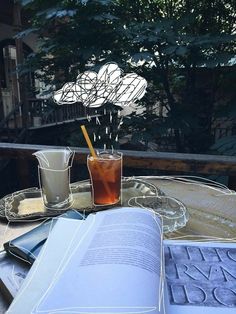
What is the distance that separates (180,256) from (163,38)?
230 centimetres

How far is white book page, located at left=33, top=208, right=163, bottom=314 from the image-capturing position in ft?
1.37

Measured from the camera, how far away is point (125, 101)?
1097 mm

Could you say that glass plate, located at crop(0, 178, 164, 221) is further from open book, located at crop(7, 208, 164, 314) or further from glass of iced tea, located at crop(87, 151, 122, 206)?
open book, located at crop(7, 208, 164, 314)

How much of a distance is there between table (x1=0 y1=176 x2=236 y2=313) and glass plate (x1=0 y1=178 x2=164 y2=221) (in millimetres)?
47

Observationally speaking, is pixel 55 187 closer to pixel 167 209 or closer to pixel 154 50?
pixel 167 209

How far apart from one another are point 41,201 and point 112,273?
24.4 inches

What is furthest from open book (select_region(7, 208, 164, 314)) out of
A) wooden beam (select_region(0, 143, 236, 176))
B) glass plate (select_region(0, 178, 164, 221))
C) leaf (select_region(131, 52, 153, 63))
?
leaf (select_region(131, 52, 153, 63))

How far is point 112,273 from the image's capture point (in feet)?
1.54

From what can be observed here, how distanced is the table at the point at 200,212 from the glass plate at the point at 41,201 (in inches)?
1.8

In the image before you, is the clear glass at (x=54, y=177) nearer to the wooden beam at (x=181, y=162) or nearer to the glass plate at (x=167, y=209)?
the glass plate at (x=167, y=209)

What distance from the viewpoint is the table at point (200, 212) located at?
806 mm

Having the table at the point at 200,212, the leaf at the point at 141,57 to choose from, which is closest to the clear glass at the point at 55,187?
the table at the point at 200,212

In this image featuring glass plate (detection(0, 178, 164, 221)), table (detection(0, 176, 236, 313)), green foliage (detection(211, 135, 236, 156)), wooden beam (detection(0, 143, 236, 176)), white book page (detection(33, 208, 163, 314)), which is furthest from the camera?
green foliage (detection(211, 135, 236, 156))

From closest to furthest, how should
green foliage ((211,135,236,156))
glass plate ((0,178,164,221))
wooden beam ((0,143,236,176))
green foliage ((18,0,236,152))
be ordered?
glass plate ((0,178,164,221)) → wooden beam ((0,143,236,176)) → green foliage ((211,135,236,156)) → green foliage ((18,0,236,152))
